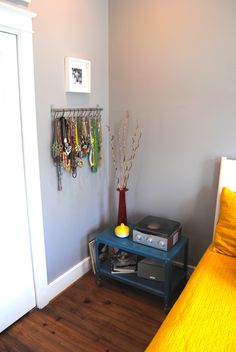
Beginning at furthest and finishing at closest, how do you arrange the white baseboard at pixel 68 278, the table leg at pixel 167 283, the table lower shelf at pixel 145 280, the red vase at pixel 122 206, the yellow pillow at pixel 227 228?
the red vase at pixel 122 206 < the white baseboard at pixel 68 278 < the table lower shelf at pixel 145 280 < the table leg at pixel 167 283 < the yellow pillow at pixel 227 228

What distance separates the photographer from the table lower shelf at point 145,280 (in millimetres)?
2223

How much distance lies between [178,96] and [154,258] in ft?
4.00

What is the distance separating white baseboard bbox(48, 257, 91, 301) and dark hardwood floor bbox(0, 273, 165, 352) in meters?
0.04

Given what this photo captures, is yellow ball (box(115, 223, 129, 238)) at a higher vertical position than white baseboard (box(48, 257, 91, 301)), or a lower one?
higher

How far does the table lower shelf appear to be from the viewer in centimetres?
222

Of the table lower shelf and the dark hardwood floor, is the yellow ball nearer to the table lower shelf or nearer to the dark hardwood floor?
the table lower shelf

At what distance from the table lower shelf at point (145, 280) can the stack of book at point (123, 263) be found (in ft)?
0.10

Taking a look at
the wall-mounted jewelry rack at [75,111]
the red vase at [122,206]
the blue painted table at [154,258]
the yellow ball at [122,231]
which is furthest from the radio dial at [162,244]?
the wall-mounted jewelry rack at [75,111]

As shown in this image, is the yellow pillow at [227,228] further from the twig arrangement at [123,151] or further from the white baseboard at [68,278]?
the white baseboard at [68,278]

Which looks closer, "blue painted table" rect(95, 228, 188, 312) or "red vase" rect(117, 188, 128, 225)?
"blue painted table" rect(95, 228, 188, 312)

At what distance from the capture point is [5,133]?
70.9 inches

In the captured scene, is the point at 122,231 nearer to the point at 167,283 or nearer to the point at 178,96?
→ the point at 167,283

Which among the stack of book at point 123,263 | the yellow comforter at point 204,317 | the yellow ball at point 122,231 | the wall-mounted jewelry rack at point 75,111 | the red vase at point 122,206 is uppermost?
the wall-mounted jewelry rack at point 75,111

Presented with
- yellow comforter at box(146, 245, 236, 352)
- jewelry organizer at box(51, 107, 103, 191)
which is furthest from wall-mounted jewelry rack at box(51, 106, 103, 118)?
yellow comforter at box(146, 245, 236, 352)
